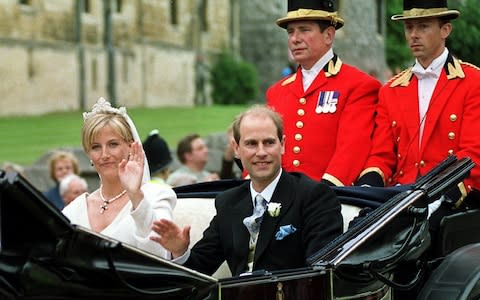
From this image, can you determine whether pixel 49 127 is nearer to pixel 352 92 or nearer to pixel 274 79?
pixel 352 92

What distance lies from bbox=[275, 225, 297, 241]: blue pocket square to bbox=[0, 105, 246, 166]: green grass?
11603mm

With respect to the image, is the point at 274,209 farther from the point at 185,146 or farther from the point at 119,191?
the point at 185,146

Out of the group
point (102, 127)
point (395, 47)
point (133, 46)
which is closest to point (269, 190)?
point (102, 127)

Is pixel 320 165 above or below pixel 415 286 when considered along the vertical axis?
above

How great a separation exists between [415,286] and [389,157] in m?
1.05

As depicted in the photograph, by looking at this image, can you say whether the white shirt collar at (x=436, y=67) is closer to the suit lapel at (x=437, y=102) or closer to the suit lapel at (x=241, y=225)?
the suit lapel at (x=437, y=102)

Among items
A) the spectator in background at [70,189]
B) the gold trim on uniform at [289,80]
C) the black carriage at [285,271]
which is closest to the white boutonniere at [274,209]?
the black carriage at [285,271]

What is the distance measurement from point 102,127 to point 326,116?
5.73 feet

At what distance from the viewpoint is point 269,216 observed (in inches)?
219

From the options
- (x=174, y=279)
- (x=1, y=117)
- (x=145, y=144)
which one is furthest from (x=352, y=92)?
(x=1, y=117)

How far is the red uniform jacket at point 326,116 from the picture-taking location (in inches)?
272

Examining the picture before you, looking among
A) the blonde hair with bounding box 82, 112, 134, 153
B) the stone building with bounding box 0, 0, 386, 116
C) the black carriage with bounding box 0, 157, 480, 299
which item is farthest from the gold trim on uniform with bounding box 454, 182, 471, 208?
the stone building with bounding box 0, 0, 386, 116

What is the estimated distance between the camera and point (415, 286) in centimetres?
604

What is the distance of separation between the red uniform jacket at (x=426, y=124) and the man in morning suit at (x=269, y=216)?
1.27m
